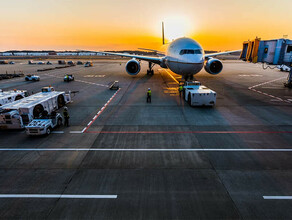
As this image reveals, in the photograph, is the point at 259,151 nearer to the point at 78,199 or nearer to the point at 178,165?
the point at 178,165

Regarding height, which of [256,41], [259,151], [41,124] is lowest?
[259,151]

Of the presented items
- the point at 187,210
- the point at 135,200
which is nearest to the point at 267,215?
the point at 187,210

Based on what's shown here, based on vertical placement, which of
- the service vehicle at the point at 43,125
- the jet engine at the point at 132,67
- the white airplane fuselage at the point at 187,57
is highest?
the white airplane fuselage at the point at 187,57

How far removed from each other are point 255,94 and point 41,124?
88.7 feet

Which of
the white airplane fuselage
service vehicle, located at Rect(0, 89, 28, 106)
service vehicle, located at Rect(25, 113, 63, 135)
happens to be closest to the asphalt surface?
service vehicle, located at Rect(25, 113, 63, 135)

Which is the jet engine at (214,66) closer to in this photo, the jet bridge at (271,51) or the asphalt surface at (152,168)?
the jet bridge at (271,51)

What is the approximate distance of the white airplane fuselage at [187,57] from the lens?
24.1 meters

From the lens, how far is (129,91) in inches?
1058

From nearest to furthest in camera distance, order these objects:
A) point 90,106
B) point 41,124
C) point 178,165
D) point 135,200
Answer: point 135,200 → point 178,165 → point 41,124 → point 90,106

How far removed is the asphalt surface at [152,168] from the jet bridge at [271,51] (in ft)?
44.3

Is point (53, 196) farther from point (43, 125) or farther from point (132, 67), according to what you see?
point (132, 67)

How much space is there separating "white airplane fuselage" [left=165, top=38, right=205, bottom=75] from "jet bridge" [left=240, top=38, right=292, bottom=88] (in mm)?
9505

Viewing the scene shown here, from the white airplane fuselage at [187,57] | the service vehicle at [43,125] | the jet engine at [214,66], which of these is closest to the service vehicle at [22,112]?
the service vehicle at [43,125]

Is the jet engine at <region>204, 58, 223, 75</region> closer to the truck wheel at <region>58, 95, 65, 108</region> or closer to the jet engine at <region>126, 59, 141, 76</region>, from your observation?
the jet engine at <region>126, 59, 141, 76</region>
